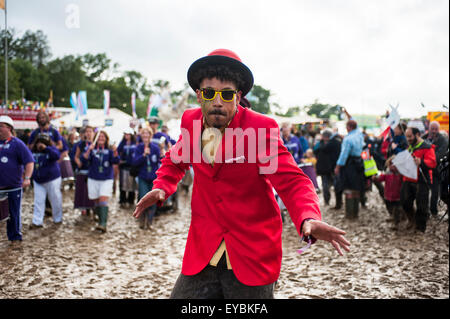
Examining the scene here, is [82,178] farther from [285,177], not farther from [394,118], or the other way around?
[285,177]

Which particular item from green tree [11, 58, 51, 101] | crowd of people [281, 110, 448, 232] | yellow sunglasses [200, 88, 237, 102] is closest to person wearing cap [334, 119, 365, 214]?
crowd of people [281, 110, 448, 232]

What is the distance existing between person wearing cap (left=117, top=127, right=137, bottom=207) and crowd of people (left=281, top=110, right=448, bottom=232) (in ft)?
13.7

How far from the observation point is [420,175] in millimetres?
7062

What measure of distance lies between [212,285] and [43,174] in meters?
6.47

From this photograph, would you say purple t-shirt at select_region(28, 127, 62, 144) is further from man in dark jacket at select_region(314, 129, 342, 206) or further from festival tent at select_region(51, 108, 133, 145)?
man in dark jacket at select_region(314, 129, 342, 206)

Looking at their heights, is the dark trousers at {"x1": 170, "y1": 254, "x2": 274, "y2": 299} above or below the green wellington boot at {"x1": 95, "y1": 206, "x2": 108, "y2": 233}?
above

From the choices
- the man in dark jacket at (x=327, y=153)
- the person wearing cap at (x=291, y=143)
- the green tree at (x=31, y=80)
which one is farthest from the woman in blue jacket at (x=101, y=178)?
the green tree at (x=31, y=80)

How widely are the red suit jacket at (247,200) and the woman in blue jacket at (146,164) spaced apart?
547 cm

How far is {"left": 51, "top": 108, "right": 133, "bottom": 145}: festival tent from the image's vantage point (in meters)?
8.66

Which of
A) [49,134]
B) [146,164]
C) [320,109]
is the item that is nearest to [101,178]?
[146,164]

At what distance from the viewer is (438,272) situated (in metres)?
5.25
